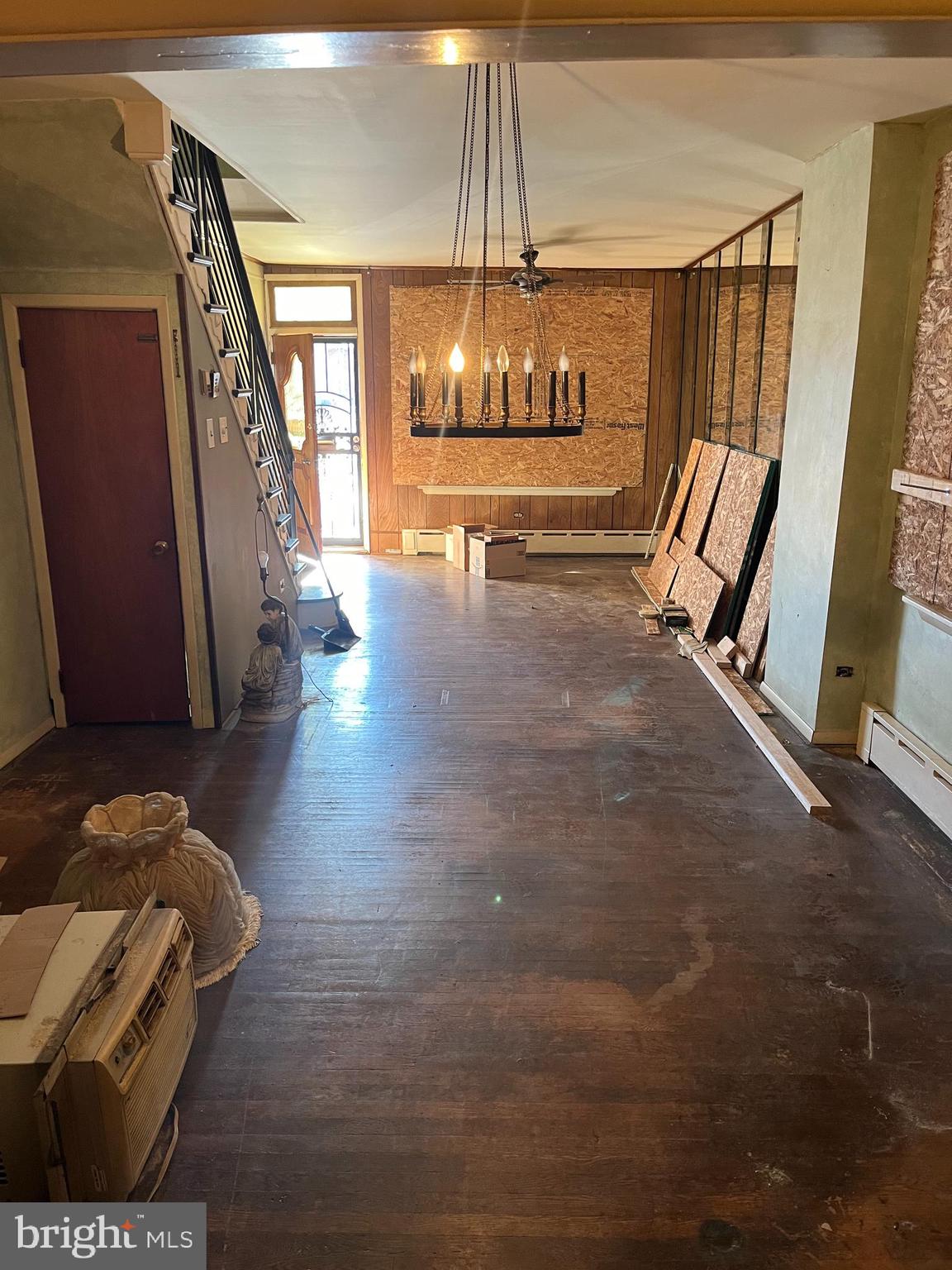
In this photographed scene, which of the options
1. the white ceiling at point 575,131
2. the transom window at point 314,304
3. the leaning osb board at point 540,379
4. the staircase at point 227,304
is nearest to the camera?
the white ceiling at point 575,131

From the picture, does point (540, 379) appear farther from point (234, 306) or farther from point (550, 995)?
point (550, 995)

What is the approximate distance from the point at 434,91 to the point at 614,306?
5.81 meters

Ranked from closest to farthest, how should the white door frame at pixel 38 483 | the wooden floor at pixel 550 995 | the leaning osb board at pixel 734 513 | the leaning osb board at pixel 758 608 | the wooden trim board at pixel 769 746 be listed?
the wooden floor at pixel 550 995 < the wooden trim board at pixel 769 746 < the white door frame at pixel 38 483 < the leaning osb board at pixel 758 608 < the leaning osb board at pixel 734 513

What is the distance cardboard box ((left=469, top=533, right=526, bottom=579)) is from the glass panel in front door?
177 centimetres

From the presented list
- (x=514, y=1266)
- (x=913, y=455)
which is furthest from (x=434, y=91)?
(x=514, y=1266)

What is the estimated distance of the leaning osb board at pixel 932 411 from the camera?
3.75m

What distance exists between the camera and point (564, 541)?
9.60 metres

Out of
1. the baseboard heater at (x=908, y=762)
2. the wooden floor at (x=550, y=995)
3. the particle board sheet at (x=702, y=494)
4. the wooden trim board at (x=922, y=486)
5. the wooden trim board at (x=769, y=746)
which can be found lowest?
the wooden floor at (x=550, y=995)

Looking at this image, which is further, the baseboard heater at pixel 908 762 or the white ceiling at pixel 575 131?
the baseboard heater at pixel 908 762

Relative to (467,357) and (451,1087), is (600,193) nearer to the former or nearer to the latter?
(467,357)

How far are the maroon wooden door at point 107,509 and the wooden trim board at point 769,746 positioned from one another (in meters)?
3.09

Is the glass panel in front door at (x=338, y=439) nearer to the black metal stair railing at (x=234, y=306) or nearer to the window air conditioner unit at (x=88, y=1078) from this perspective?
the black metal stair railing at (x=234, y=306)

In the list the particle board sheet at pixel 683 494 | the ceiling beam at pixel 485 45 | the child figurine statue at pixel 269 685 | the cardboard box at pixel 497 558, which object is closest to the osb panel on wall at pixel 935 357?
the ceiling beam at pixel 485 45

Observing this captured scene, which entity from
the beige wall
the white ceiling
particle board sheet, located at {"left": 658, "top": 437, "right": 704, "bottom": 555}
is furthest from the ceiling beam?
particle board sheet, located at {"left": 658, "top": 437, "right": 704, "bottom": 555}
